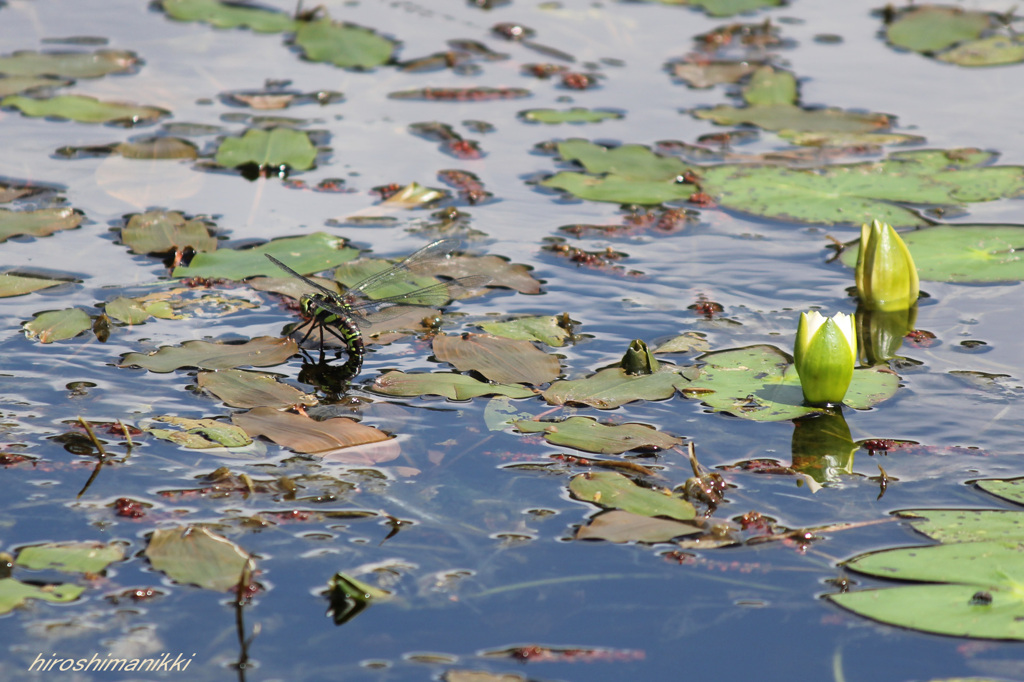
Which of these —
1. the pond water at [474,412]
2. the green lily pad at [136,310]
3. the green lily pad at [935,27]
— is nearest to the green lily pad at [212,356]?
the pond water at [474,412]

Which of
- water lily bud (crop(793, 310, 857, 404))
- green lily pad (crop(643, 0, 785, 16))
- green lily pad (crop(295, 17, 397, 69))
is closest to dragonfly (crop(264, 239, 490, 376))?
water lily bud (crop(793, 310, 857, 404))

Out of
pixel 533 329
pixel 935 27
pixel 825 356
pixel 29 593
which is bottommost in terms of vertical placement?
pixel 29 593

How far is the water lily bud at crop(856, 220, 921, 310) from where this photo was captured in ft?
13.6

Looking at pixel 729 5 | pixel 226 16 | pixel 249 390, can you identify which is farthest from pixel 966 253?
pixel 226 16

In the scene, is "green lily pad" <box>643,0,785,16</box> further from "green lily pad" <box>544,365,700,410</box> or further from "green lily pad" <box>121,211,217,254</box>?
"green lily pad" <box>544,365,700,410</box>

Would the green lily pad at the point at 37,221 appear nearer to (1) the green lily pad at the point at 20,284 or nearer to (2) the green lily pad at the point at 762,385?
(1) the green lily pad at the point at 20,284

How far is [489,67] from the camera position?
7.12 metres

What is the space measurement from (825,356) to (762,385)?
30 cm

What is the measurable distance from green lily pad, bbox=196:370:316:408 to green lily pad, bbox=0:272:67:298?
1.16 metres

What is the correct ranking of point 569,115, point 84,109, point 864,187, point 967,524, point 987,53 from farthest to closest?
point 987,53 → point 569,115 → point 84,109 → point 864,187 → point 967,524

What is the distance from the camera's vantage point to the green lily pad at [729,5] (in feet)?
26.6

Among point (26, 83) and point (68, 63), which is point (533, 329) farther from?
point (68, 63)

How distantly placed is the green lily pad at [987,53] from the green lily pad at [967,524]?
5.28 m

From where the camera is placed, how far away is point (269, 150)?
559cm
